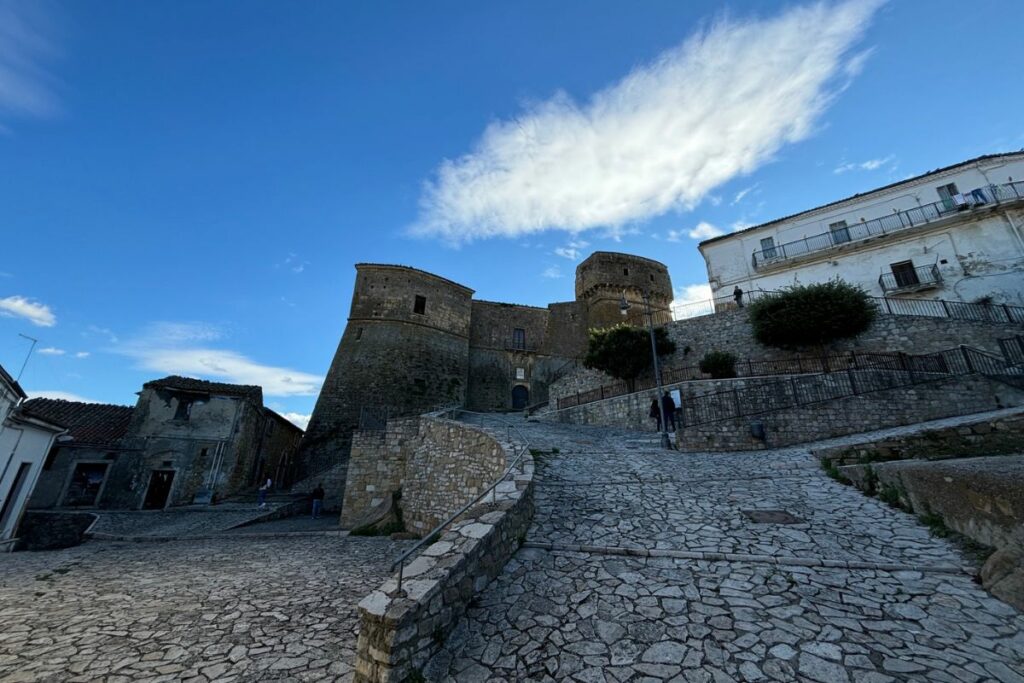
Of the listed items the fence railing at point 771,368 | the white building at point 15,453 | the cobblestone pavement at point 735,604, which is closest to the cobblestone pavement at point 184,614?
the cobblestone pavement at point 735,604

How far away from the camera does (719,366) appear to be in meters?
17.0

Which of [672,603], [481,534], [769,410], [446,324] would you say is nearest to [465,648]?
[481,534]

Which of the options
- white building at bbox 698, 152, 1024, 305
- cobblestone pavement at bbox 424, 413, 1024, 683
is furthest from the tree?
cobblestone pavement at bbox 424, 413, 1024, 683

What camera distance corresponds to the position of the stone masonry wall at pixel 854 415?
34.7 feet

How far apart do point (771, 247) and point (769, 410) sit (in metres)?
17.6

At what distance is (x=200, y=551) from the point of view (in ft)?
34.2

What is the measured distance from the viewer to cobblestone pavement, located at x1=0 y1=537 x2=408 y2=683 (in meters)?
4.21

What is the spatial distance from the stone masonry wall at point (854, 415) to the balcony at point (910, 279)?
1068cm

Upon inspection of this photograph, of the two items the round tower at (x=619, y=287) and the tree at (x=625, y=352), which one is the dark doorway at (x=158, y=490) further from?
the round tower at (x=619, y=287)

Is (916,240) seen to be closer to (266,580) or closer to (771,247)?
(771,247)

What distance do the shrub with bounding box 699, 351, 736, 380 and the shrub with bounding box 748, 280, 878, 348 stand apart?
252 centimetres

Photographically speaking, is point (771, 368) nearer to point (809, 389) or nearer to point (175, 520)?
point (809, 389)

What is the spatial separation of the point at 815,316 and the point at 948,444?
11.2 metres

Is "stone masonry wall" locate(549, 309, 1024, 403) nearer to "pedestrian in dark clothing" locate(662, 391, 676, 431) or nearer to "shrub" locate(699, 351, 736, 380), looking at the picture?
"shrub" locate(699, 351, 736, 380)
